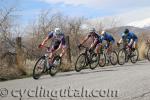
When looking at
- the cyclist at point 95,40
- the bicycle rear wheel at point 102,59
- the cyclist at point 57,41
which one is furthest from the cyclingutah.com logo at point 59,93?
the bicycle rear wheel at point 102,59

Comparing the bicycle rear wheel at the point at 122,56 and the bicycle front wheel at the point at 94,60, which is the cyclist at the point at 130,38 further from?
the bicycle front wheel at the point at 94,60

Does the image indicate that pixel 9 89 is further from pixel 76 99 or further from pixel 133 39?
pixel 133 39

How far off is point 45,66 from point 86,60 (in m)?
3.28

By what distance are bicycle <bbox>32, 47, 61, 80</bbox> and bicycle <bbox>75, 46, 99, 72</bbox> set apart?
1.89 meters

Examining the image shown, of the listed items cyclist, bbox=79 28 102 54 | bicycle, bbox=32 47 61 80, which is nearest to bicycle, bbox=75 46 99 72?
cyclist, bbox=79 28 102 54

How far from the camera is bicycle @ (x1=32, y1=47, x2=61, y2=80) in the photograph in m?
15.2

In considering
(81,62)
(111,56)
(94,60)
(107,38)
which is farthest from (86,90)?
(111,56)

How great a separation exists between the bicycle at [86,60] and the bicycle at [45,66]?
1887 mm

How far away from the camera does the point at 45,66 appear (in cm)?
1550

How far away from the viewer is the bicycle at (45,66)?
15.2m

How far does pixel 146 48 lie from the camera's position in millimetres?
26234

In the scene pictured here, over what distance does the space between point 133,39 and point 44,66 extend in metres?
7.97

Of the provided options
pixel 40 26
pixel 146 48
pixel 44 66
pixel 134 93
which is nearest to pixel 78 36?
pixel 40 26

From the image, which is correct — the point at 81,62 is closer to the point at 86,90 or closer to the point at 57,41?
the point at 57,41
